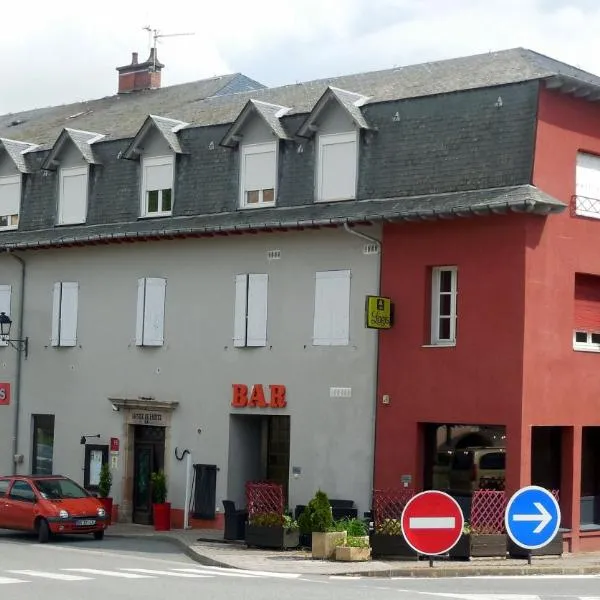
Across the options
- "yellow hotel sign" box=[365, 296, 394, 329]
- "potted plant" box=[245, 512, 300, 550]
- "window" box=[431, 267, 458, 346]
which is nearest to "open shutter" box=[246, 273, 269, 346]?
"yellow hotel sign" box=[365, 296, 394, 329]

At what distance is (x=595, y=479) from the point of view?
29375mm

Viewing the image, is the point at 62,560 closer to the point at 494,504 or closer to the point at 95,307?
the point at 494,504

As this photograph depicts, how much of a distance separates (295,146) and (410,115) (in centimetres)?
308

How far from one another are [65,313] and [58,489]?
6171 millimetres

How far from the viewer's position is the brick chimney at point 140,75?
4278 cm

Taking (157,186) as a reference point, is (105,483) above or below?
below

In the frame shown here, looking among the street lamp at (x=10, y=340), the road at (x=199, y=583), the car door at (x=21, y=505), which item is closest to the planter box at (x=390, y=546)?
the road at (x=199, y=583)

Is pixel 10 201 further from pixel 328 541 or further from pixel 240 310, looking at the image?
pixel 328 541

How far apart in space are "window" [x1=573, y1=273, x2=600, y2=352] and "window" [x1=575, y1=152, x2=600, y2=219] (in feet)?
4.21

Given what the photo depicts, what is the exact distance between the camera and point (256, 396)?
3070 centimetres

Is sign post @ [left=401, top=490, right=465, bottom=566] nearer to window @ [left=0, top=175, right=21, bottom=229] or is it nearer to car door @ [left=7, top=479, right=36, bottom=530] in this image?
car door @ [left=7, top=479, right=36, bottom=530]

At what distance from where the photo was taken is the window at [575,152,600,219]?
90.9ft

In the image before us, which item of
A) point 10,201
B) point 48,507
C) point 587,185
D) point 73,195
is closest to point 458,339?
point 587,185

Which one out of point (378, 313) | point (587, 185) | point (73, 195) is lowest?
point (378, 313)
